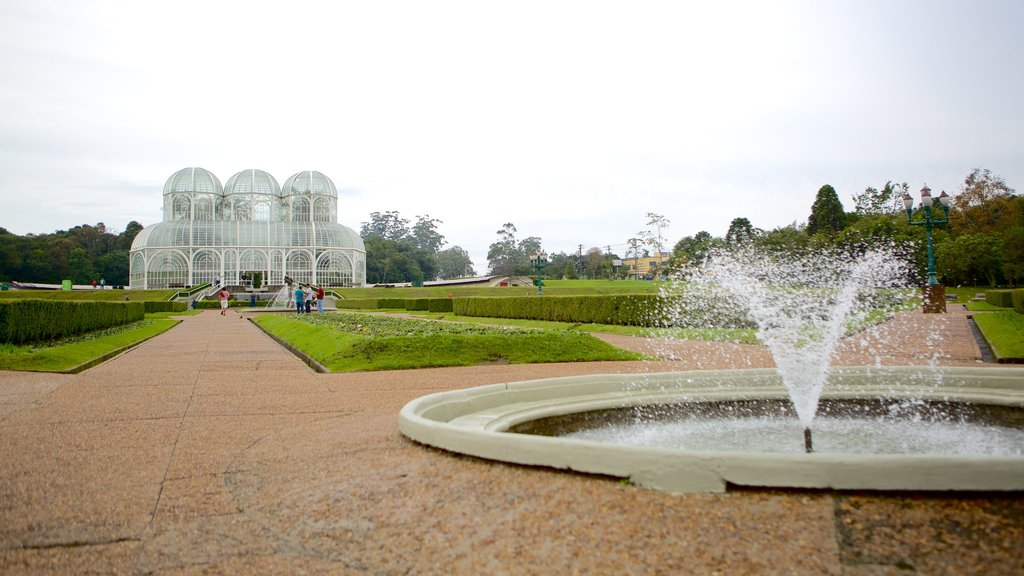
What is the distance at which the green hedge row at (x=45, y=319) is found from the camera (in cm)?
1374

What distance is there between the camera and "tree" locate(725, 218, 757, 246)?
217 ft

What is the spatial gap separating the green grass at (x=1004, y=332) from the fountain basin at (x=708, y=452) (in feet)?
17.4

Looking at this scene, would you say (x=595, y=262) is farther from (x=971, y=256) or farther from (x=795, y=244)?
(x=971, y=256)

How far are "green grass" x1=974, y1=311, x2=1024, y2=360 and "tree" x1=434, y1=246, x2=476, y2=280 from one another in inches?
4329

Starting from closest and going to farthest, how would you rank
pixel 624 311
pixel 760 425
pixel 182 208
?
1. pixel 760 425
2. pixel 624 311
3. pixel 182 208

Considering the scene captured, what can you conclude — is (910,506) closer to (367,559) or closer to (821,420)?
(367,559)

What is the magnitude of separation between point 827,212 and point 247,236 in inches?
2095

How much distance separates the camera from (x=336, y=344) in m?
14.1

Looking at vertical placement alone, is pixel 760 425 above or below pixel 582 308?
below

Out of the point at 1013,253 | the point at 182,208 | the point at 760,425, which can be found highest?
the point at 182,208

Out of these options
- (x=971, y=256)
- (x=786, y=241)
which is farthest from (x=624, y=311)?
(x=786, y=241)

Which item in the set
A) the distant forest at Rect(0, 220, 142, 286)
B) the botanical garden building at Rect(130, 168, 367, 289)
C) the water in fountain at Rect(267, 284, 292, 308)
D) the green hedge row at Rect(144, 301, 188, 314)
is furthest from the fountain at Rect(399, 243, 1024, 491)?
the distant forest at Rect(0, 220, 142, 286)

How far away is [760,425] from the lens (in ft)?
20.4

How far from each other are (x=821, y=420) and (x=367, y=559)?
15.9ft
